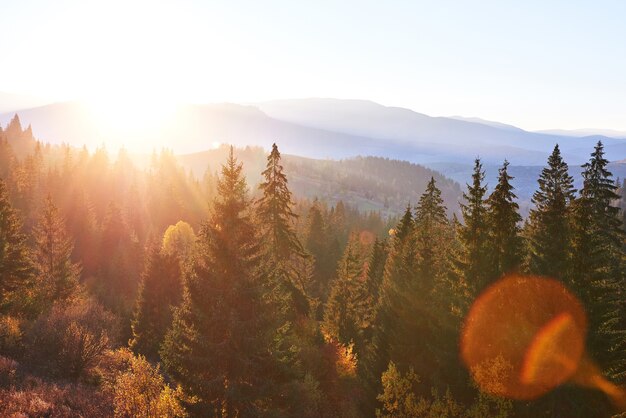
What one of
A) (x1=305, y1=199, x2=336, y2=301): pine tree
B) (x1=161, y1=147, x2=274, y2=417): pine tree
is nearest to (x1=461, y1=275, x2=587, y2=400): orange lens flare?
(x1=161, y1=147, x2=274, y2=417): pine tree

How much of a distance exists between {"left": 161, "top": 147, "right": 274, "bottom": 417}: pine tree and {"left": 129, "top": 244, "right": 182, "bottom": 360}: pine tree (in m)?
18.1

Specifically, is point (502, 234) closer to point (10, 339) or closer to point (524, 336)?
point (524, 336)

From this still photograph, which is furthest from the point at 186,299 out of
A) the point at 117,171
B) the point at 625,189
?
the point at 625,189

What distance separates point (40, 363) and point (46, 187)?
87734 mm

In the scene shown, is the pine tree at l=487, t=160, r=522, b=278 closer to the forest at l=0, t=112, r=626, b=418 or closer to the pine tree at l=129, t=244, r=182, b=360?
the forest at l=0, t=112, r=626, b=418

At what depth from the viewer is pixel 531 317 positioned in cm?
2359

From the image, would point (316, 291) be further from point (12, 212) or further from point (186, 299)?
point (186, 299)

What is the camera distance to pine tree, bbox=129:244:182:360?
36906 millimetres

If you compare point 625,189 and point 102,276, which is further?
point 625,189

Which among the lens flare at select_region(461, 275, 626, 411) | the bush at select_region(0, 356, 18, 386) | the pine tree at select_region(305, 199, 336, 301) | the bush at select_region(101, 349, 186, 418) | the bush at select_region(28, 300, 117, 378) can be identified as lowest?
the pine tree at select_region(305, 199, 336, 301)

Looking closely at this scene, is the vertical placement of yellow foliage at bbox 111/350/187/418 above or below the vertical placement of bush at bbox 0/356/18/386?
above

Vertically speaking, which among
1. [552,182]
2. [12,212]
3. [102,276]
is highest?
[552,182]

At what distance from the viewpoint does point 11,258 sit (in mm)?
38531

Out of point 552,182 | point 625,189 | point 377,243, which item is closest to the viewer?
point 552,182
